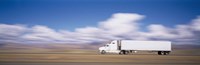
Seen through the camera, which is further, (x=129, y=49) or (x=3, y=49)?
(x=3, y=49)

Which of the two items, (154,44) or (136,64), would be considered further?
(154,44)

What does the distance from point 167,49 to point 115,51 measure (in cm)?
587

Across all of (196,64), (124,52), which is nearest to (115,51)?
(124,52)

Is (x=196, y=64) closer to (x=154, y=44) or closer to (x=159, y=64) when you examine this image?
(x=159, y=64)

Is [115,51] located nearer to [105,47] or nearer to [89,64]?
[105,47]

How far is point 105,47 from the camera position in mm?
43719

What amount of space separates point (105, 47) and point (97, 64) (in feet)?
63.4

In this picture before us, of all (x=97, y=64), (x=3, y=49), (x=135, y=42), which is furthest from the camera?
(x=3, y=49)

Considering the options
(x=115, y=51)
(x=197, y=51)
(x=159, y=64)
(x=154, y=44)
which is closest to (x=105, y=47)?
(x=115, y=51)

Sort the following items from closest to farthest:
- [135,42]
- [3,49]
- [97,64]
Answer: [97,64] → [135,42] → [3,49]

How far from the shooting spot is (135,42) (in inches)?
1672

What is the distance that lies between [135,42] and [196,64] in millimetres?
17007

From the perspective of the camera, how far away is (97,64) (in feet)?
80.1

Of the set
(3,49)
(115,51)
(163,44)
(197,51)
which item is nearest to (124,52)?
(115,51)
